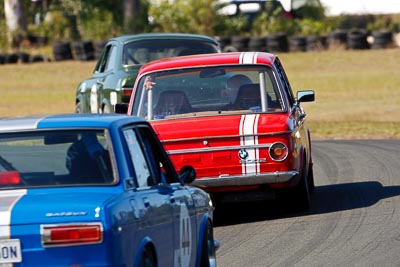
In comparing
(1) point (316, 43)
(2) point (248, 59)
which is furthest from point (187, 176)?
(1) point (316, 43)

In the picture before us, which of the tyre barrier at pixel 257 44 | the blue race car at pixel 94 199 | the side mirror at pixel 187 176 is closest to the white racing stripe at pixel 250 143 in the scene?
the blue race car at pixel 94 199

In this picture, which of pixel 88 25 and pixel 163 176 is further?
pixel 88 25

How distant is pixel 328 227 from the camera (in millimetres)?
10570

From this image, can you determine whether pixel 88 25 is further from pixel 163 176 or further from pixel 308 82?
pixel 163 176

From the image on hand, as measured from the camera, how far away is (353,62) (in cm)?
4047

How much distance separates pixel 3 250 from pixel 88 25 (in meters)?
48.7

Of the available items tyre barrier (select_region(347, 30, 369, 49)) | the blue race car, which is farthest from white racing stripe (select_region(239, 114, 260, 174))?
tyre barrier (select_region(347, 30, 369, 49))

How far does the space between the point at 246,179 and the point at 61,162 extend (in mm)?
4596

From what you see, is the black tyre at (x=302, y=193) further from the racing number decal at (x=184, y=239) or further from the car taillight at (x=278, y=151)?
the racing number decal at (x=184, y=239)

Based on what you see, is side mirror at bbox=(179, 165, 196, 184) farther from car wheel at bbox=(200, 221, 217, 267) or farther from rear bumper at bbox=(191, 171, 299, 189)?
rear bumper at bbox=(191, 171, 299, 189)

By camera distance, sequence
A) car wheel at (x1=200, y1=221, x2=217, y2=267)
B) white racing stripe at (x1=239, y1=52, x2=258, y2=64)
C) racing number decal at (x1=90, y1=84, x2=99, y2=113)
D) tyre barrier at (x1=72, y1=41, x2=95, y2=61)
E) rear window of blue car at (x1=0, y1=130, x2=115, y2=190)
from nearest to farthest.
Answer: rear window of blue car at (x1=0, y1=130, x2=115, y2=190) < car wheel at (x1=200, y1=221, x2=217, y2=267) < white racing stripe at (x1=239, y1=52, x2=258, y2=64) < racing number decal at (x1=90, y1=84, x2=99, y2=113) < tyre barrier at (x1=72, y1=41, x2=95, y2=61)

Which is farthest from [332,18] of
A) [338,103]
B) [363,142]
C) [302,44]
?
[363,142]

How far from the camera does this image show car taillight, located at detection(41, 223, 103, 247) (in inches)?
226

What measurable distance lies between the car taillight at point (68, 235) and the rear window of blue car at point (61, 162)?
0.66 m
